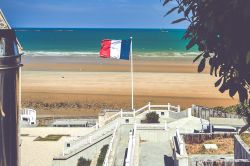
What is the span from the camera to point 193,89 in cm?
5638

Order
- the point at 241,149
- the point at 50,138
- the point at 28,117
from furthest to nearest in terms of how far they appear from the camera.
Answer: the point at 28,117
the point at 50,138
the point at 241,149

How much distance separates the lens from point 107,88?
57156 mm

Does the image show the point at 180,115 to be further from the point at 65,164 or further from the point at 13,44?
the point at 13,44

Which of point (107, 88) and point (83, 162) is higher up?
point (107, 88)

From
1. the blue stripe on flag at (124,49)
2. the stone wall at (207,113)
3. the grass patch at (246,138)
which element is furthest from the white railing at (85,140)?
the grass patch at (246,138)

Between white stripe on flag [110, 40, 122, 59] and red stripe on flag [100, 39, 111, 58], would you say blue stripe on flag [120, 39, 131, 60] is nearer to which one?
white stripe on flag [110, 40, 122, 59]

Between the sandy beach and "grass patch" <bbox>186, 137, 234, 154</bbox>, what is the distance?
24.9 m

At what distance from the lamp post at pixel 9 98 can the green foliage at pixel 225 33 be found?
67.4 inches

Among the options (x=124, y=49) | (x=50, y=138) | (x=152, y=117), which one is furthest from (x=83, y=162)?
(x=124, y=49)

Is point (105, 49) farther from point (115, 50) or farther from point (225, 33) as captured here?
point (225, 33)

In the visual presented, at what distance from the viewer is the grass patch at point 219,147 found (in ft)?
48.2

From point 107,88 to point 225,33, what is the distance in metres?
53.4

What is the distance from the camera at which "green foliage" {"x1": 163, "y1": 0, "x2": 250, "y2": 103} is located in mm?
3662

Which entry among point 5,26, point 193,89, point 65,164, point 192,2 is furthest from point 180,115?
point 193,89
